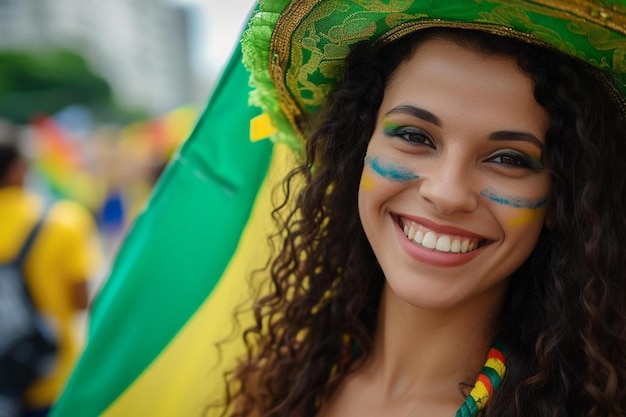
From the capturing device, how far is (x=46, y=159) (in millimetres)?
9289

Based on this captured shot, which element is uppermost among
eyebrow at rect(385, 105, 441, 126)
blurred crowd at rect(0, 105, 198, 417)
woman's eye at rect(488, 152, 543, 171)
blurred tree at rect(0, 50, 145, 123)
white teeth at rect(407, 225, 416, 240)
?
eyebrow at rect(385, 105, 441, 126)

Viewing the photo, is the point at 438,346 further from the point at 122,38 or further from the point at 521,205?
the point at 122,38

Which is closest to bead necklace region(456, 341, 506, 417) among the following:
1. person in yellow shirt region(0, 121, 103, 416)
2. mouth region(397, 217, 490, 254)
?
mouth region(397, 217, 490, 254)

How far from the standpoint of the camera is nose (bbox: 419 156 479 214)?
5.27ft

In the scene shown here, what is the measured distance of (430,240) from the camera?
1.68 m

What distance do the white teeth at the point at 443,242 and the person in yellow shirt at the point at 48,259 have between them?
7.18 ft

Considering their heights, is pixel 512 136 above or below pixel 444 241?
above

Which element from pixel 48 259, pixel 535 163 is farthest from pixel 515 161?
pixel 48 259

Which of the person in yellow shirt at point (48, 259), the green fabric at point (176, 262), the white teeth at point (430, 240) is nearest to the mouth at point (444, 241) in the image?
the white teeth at point (430, 240)

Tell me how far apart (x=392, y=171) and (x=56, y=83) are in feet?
129

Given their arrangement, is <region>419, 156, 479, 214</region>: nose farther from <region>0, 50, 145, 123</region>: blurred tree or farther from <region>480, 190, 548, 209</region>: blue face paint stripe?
<region>0, 50, 145, 123</region>: blurred tree

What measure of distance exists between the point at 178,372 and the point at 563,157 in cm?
125

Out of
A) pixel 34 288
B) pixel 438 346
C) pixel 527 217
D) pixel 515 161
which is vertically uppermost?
pixel 515 161

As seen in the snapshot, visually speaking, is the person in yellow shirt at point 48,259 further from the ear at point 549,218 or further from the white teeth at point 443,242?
the ear at point 549,218
